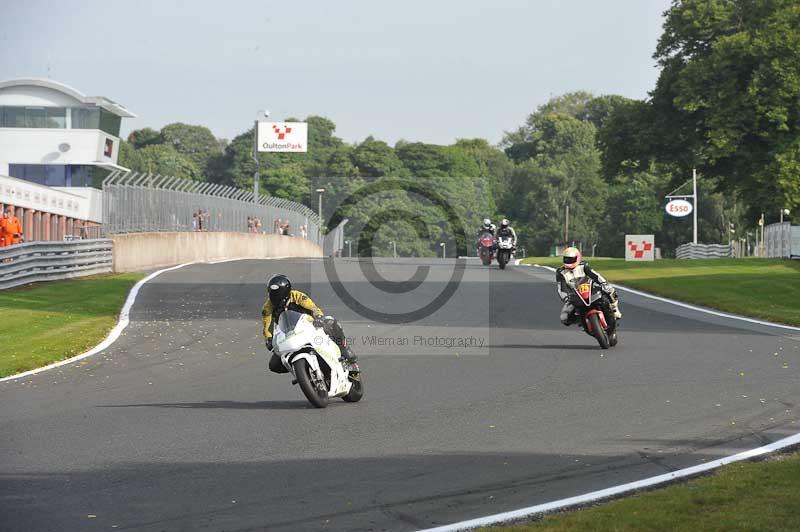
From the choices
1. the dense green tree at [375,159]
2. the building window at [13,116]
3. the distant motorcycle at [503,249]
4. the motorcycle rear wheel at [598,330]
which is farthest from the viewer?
the dense green tree at [375,159]

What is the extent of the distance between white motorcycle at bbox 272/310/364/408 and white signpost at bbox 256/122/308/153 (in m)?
93.6

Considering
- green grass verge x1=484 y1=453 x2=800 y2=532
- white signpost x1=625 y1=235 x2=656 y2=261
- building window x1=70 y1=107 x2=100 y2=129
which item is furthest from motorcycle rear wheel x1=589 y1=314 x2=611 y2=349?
building window x1=70 y1=107 x2=100 y2=129

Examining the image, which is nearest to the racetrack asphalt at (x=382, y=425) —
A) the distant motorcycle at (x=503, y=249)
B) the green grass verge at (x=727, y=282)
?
the green grass verge at (x=727, y=282)

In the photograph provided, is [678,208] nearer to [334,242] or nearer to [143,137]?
[334,242]

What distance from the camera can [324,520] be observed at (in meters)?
7.03

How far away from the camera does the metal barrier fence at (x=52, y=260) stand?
92.0 feet

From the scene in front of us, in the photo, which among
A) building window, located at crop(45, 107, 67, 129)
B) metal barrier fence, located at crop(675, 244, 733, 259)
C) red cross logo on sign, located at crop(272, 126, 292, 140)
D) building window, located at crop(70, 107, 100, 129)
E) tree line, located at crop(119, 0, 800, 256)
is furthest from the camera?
red cross logo on sign, located at crop(272, 126, 292, 140)

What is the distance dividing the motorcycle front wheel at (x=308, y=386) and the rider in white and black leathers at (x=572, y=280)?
6.53 m

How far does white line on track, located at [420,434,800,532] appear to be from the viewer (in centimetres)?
689

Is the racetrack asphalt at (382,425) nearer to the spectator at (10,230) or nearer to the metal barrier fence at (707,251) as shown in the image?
the spectator at (10,230)

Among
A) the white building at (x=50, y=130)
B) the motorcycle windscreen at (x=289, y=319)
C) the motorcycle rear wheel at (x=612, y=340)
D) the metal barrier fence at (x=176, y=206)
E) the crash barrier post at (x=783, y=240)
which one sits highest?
the white building at (x=50, y=130)

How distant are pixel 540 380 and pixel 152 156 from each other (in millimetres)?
137059

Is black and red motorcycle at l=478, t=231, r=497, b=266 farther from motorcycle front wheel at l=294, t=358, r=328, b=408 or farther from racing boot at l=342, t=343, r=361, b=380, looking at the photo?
motorcycle front wheel at l=294, t=358, r=328, b=408

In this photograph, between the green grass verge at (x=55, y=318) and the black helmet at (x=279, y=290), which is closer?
the black helmet at (x=279, y=290)
